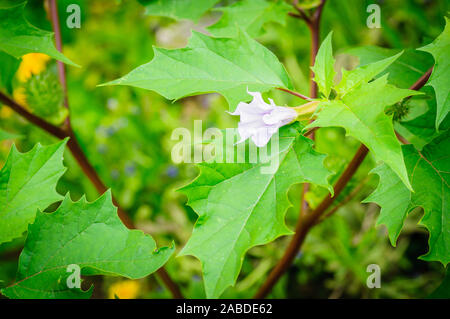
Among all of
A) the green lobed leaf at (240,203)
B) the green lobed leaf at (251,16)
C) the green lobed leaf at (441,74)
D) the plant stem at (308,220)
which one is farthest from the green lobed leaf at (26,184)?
the green lobed leaf at (441,74)

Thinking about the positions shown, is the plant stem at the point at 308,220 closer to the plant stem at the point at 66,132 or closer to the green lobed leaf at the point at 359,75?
the green lobed leaf at the point at 359,75

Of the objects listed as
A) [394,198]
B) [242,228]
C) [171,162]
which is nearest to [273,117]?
[242,228]

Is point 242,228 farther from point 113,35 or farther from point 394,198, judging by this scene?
point 113,35

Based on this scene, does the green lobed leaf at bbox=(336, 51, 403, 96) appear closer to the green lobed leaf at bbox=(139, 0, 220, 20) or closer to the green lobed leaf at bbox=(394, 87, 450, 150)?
the green lobed leaf at bbox=(394, 87, 450, 150)

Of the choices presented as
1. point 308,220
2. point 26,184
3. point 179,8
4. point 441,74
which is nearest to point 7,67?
point 26,184

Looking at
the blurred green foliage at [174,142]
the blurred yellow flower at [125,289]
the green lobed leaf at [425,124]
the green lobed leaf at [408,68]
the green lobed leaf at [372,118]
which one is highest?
the green lobed leaf at [372,118]
